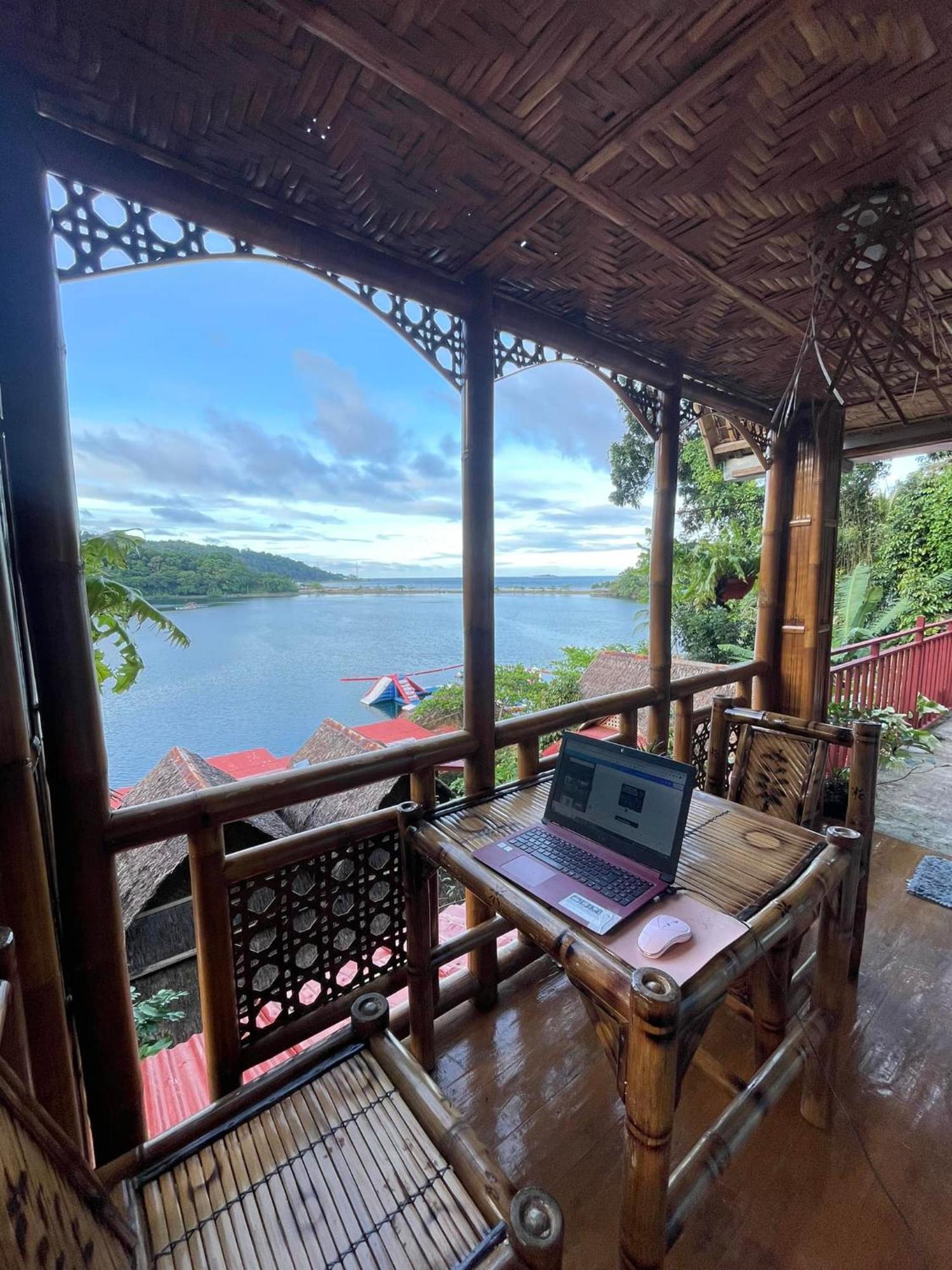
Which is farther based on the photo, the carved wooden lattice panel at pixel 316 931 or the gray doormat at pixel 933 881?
the gray doormat at pixel 933 881

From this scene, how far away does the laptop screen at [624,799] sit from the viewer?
116 centimetres

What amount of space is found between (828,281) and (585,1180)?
7.70 feet

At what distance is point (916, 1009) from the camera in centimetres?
170

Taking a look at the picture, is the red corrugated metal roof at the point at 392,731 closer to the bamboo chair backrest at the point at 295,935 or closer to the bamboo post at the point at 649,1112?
the bamboo chair backrest at the point at 295,935

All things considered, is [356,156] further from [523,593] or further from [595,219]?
[523,593]

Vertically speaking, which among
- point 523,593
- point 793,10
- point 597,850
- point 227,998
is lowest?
point 227,998

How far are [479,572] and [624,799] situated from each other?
875mm

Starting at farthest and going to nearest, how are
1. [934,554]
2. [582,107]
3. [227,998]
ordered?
[934,554]
[227,998]
[582,107]

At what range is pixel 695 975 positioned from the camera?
2.86 feet

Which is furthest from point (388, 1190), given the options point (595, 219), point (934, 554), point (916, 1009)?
point (934, 554)

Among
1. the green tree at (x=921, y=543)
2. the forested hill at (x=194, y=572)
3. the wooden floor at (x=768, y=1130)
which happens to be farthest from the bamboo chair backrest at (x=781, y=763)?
the green tree at (x=921, y=543)

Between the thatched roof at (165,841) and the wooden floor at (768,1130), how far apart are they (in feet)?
5.25

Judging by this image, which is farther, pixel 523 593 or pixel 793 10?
pixel 523 593

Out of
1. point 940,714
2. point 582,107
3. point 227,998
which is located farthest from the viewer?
point 940,714
